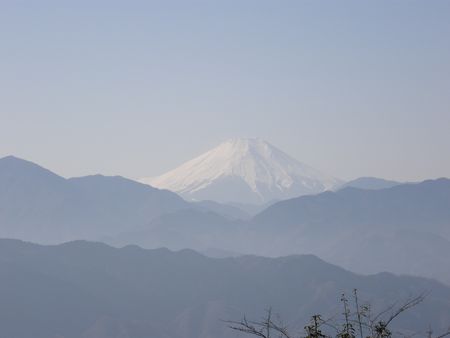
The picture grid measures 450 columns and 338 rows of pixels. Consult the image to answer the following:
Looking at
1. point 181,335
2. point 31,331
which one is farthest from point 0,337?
point 181,335

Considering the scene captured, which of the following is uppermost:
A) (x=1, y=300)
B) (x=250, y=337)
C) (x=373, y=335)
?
(x=1, y=300)

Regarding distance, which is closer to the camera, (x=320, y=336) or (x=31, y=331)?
(x=320, y=336)

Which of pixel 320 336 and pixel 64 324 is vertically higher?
pixel 64 324

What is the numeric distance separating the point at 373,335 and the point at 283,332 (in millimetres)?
1440

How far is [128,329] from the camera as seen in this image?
607 ft

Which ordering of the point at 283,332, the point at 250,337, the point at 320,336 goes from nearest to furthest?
the point at 283,332 < the point at 320,336 < the point at 250,337

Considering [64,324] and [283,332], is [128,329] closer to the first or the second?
[64,324]

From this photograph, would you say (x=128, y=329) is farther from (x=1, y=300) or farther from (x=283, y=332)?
(x=283, y=332)

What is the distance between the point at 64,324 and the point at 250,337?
4636cm

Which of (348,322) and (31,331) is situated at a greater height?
(31,331)

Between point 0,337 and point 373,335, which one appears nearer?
point 373,335

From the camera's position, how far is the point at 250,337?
192m

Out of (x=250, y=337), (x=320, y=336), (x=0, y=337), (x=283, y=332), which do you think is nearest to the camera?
(x=283, y=332)

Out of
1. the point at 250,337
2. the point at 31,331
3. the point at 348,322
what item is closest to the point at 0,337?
the point at 31,331
